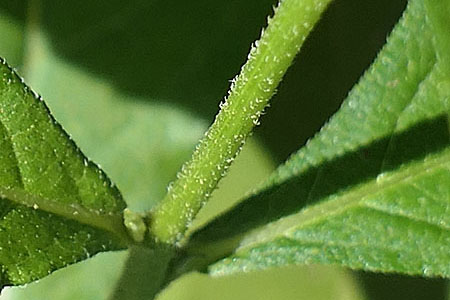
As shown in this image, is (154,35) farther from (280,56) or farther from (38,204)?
(280,56)

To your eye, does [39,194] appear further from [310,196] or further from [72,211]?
[310,196]

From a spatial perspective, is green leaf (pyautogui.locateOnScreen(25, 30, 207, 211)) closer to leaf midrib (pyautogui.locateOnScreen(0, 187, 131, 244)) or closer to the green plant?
the green plant

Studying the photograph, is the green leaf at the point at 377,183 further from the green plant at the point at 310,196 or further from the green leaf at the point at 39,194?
the green leaf at the point at 39,194

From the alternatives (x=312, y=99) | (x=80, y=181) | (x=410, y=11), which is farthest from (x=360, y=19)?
(x=80, y=181)

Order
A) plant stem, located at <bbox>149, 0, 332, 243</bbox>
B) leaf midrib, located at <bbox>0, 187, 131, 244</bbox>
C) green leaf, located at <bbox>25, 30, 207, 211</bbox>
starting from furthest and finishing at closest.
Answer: green leaf, located at <bbox>25, 30, 207, 211</bbox> → leaf midrib, located at <bbox>0, 187, 131, 244</bbox> → plant stem, located at <bbox>149, 0, 332, 243</bbox>

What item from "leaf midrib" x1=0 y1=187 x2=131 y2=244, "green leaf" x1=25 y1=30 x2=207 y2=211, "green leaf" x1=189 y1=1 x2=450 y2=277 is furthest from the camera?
"green leaf" x1=25 y1=30 x2=207 y2=211

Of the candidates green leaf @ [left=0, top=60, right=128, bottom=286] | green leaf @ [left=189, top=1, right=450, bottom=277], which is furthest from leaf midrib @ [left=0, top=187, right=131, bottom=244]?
green leaf @ [left=189, top=1, right=450, bottom=277]
